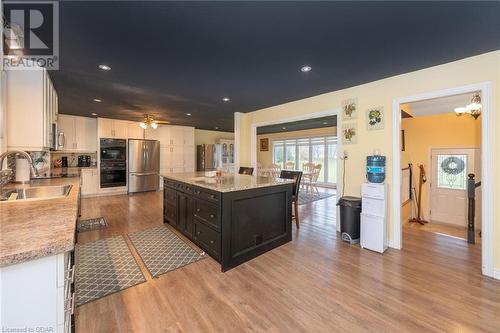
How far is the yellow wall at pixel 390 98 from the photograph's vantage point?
229 centimetres

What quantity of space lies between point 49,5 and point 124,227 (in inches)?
126

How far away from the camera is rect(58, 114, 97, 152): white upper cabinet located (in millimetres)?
5992

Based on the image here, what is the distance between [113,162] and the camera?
6465mm

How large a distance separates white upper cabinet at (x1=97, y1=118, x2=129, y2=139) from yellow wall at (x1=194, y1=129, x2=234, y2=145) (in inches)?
107

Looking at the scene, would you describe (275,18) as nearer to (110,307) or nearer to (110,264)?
(110,307)

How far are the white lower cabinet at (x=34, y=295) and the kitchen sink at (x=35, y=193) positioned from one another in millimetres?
Answer: 1356

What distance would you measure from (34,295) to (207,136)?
338 inches

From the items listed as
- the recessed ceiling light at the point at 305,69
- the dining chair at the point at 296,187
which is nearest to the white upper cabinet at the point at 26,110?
the recessed ceiling light at the point at 305,69

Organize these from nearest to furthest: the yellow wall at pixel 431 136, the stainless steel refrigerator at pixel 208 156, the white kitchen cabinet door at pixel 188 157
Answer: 1. the yellow wall at pixel 431 136
2. the white kitchen cabinet door at pixel 188 157
3. the stainless steel refrigerator at pixel 208 156

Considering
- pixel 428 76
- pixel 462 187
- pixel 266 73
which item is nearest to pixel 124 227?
pixel 266 73

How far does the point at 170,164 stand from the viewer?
24.9 feet

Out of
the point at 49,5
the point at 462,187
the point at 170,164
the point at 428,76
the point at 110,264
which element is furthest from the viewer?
the point at 170,164

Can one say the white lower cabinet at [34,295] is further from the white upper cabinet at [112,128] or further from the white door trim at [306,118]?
the white upper cabinet at [112,128]

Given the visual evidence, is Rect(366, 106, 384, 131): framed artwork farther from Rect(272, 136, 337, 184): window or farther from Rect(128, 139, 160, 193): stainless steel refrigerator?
Rect(128, 139, 160, 193): stainless steel refrigerator
